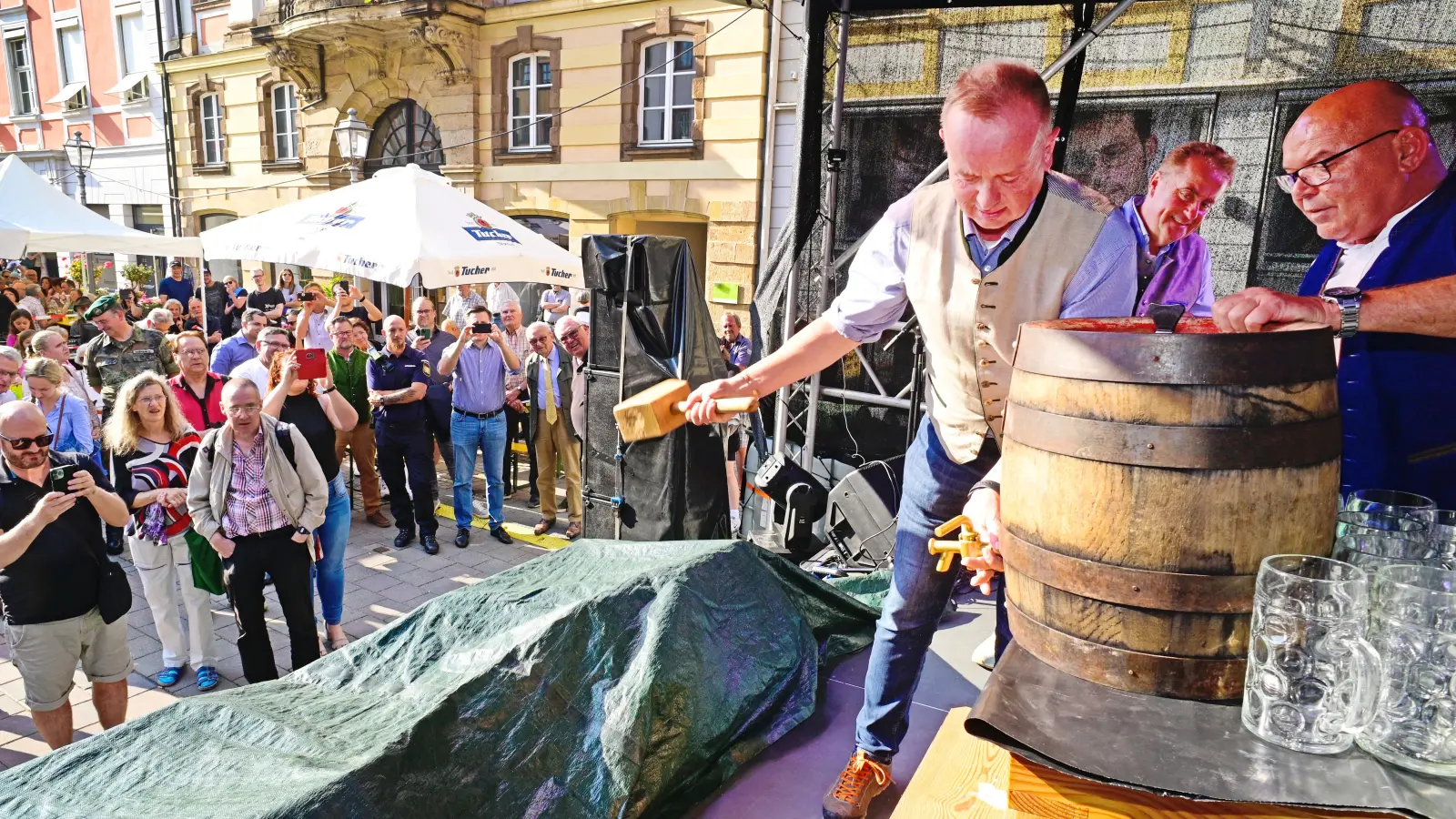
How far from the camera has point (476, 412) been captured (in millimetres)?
7117

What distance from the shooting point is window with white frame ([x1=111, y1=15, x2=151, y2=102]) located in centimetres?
1998

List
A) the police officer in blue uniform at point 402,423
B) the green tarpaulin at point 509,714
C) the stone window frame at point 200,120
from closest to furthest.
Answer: the green tarpaulin at point 509,714 < the police officer in blue uniform at point 402,423 < the stone window frame at point 200,120

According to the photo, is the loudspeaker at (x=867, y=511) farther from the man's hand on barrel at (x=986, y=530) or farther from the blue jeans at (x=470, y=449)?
the man's hand on barrel at (x=986, y=530)

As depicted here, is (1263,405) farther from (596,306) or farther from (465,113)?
(465,113)

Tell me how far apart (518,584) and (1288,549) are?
2544mm

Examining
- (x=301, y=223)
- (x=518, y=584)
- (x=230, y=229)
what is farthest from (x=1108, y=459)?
(x=230, y=229)

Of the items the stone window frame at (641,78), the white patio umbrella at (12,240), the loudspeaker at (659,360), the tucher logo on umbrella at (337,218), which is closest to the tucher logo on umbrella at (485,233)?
the tucher logo on umbrella at (337,218)

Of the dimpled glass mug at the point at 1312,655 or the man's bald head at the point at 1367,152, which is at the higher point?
the man's bald head at the point at 1367,152

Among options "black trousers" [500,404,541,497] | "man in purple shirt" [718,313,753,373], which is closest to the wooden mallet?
"black trousers" [500,404,541,497]

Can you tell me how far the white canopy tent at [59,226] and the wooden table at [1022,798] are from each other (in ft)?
35.1

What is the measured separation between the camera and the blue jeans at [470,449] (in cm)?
717

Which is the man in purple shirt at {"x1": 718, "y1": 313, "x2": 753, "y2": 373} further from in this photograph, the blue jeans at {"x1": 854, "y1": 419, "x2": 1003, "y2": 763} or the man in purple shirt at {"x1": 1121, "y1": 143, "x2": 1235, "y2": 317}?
the blue jeans at {"x1": 854, "y1": 419, "x2": 1003, "y2": 763}

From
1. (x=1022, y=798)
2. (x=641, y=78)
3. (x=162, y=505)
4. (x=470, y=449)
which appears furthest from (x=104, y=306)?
(x=1022, y=798)

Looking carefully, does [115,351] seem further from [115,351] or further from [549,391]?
[549,391]
